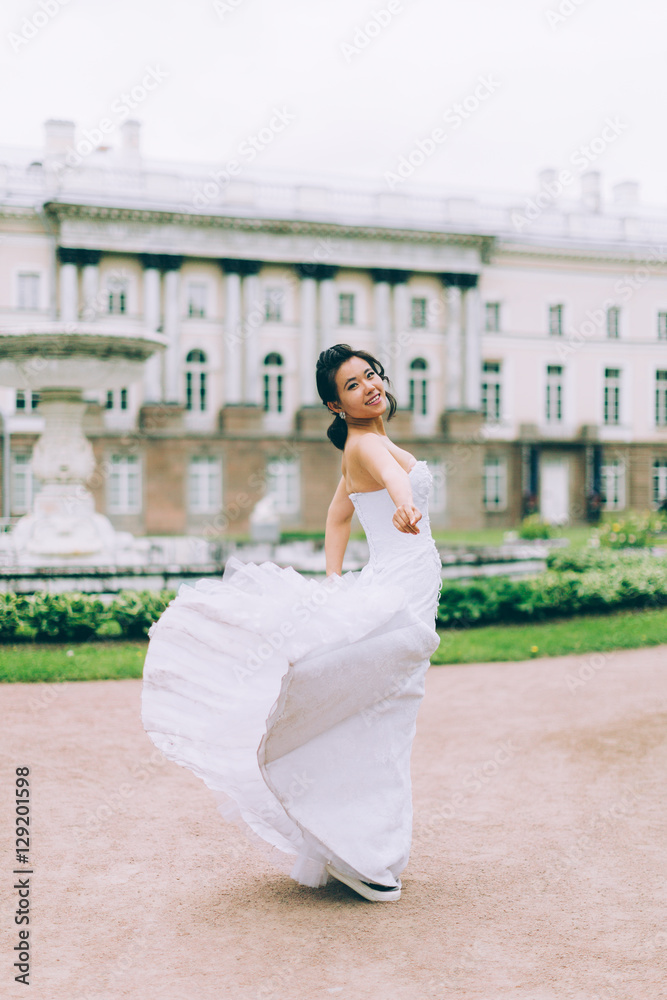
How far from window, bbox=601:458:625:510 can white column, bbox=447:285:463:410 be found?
6953mm

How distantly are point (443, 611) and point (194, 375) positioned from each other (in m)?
24.4

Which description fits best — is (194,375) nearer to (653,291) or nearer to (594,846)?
(653,291)

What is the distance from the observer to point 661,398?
3962 cm

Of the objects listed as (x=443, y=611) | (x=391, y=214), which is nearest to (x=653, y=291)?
(x=391, y=214)

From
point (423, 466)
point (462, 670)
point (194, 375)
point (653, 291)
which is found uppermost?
point (653, 291)

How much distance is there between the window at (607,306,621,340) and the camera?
3853cm

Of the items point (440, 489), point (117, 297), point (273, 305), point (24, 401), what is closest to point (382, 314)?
point (273, 305)

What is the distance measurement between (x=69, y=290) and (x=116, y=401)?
3.80 meters

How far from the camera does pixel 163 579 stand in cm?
1062

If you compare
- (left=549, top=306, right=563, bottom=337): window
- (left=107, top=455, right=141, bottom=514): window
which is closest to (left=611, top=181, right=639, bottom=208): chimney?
(left=549, top=306, right=563, bottom=337): window

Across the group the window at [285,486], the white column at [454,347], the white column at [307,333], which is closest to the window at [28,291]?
the white column at [307,333]

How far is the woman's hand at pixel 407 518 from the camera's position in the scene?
3.28 meters

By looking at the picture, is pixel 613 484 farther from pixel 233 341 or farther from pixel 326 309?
pixel 233 341

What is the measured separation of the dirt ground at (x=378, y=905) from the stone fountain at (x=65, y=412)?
20.9 ft
